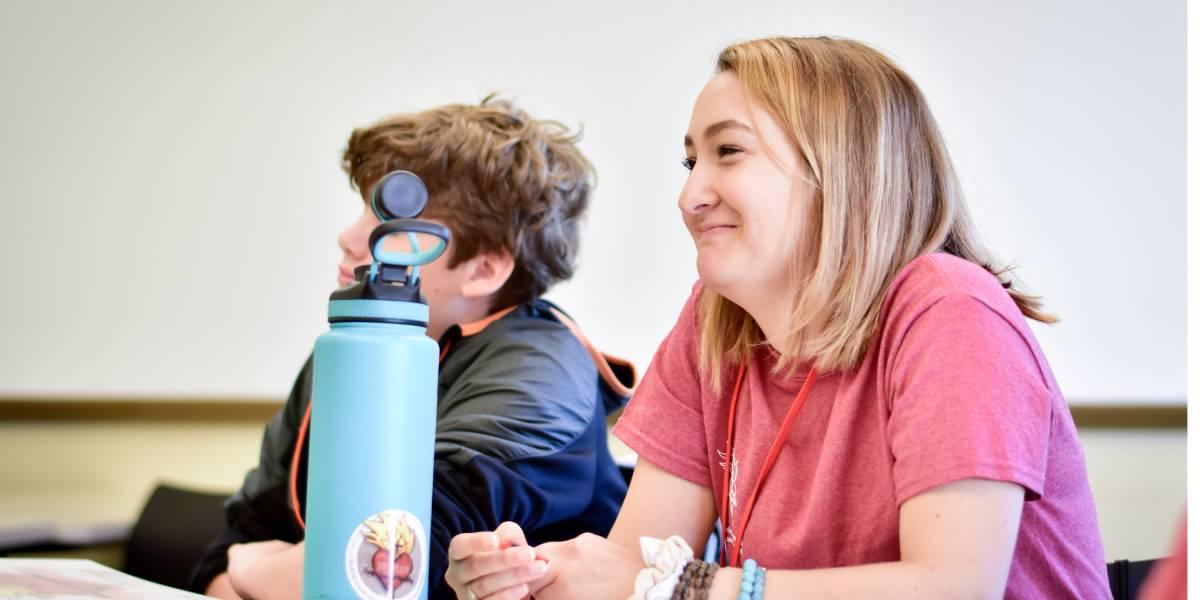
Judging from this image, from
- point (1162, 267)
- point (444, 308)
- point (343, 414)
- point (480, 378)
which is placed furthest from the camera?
point (1162, 267)

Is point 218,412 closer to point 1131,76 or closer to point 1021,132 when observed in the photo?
point 1021,132

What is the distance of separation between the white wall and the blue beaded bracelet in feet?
3.98

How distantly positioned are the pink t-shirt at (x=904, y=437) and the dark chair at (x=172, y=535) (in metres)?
1.06

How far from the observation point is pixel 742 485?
1.03 metres

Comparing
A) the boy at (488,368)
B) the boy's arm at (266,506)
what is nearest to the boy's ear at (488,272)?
the boy at (488,368)

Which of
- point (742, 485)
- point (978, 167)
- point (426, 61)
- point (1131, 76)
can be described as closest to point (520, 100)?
point (426, 61)

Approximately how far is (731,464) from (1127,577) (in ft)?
1.30

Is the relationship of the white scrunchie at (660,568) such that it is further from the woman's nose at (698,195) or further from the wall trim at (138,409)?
the wall trim at (138,409)

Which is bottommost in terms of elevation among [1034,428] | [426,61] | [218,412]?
[218,412]

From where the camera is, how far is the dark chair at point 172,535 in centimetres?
183

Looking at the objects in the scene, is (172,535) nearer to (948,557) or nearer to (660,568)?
(660,568)

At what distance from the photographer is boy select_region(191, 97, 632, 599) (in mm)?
1219

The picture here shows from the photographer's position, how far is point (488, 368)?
1.34 meters

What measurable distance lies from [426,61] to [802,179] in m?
1.33
